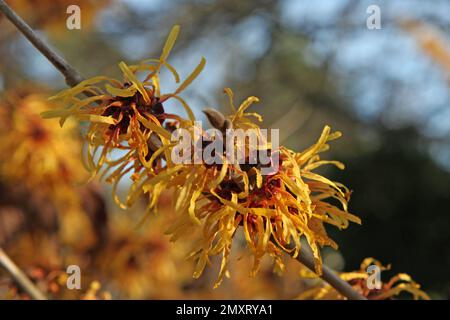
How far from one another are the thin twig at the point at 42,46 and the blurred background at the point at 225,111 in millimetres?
229

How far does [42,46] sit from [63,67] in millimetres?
38

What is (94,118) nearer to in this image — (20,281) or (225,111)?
(20,281)

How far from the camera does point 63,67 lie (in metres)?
0.69

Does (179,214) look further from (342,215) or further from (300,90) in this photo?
(300,90)

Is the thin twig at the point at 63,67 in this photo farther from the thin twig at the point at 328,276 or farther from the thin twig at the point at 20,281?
the thin twig at the point at 20,281

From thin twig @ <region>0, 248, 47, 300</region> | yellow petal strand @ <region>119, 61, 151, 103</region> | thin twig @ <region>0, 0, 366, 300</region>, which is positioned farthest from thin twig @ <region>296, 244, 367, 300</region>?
thin twig @ <region>0, 248, 47, 300</region>

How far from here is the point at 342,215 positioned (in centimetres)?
71

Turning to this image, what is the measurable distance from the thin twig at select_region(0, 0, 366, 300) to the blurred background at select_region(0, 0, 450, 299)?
205 millimetres

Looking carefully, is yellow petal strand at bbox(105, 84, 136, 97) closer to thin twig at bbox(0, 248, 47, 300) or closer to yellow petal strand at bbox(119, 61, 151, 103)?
yellow petal strand at bbox(119, 61, 151, 103)

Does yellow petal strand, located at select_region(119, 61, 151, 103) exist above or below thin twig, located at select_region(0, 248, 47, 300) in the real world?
above

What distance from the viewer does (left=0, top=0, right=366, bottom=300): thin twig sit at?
25.4 inches

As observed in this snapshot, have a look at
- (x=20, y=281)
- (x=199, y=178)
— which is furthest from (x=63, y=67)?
(x=20, y=281)

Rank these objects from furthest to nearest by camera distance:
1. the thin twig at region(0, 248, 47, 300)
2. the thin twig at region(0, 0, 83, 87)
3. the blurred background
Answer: the blurred background < the thin twig at region(0, 248, 47, 300) < the thin twig at region(0, 0, 83, 87)

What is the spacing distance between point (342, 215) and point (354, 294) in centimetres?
11
